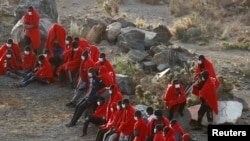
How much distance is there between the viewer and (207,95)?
14438 mm

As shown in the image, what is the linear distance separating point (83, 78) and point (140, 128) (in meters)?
3.72

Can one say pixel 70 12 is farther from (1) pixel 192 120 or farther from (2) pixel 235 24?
(1) pixel 192 120

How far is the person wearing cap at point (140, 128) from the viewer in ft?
40.9

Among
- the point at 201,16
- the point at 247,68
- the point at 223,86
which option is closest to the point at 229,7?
the point at 201,16

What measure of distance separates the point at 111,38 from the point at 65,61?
14.1 feet

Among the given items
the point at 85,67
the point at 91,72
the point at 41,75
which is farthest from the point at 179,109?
the point at 41,75

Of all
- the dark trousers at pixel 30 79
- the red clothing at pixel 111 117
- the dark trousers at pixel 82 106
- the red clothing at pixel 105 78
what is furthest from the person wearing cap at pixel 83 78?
the red clothing at pixel 111 117

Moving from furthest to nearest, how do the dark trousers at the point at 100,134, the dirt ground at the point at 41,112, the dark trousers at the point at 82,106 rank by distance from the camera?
the dark trousers at the point at 82,106 → the dirt ground at the point at 41,112 → the dark trousers at the point at 100,134

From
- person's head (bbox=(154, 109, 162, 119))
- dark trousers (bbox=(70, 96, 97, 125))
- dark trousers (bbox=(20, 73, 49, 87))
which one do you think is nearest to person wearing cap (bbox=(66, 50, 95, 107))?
dark trousers (bbox=(70, 96, 97, 125))

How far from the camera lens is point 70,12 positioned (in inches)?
1126

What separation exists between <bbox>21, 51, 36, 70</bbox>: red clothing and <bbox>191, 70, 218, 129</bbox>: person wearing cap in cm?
509

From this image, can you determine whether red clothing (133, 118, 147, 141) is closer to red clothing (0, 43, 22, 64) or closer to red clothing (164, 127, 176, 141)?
red clothing (164, 127, 176, 141)

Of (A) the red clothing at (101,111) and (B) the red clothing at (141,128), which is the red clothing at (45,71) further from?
(B) the red clothing at (141,128)

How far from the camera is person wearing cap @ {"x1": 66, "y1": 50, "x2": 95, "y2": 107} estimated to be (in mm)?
15820
